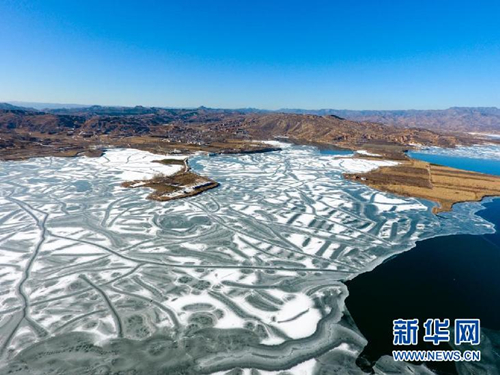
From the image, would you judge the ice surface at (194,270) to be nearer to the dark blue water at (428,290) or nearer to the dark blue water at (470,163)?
the dark blue water at (428,290)

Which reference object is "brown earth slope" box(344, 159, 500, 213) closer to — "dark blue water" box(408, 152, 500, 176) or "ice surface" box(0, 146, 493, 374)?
"ice surface" box(0, 146, 493, 374)

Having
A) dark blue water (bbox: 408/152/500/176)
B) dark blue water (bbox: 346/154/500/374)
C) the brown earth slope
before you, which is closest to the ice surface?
dark blue water (bbox: 346/154/500/374)

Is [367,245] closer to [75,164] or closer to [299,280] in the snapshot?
[299,280]

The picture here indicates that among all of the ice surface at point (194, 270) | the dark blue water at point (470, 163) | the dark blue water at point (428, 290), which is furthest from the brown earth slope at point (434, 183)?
the dark blue water at point (470, 163)

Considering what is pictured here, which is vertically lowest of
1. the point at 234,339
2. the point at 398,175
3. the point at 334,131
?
the point at 234,339

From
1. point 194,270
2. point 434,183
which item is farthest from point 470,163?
point 194,270

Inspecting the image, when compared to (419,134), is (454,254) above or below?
below

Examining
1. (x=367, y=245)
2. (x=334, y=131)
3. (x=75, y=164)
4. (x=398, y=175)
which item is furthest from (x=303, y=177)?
(x=334, y=131)
